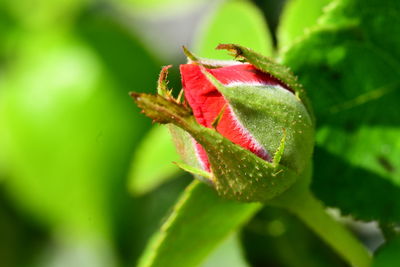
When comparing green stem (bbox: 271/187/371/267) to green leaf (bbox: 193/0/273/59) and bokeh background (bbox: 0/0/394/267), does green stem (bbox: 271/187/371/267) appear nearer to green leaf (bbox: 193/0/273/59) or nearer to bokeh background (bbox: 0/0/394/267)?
green leaf (bbox: 193/0/273/59)

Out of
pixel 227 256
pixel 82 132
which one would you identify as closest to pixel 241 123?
pixel 227 256

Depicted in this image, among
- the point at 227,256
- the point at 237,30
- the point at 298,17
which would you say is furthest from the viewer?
the point at 227,256

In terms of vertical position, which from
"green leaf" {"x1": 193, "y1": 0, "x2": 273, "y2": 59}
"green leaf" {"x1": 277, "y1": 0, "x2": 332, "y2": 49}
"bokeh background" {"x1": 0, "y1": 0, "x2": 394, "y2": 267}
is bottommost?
"bokeh background" {"x1": 0, "y1": 0, "x2": 394, "y2": 267}

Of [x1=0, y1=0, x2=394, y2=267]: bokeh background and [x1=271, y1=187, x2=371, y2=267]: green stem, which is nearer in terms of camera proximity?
[x1=271, y1=187, x2=371, y2=267]: green stem

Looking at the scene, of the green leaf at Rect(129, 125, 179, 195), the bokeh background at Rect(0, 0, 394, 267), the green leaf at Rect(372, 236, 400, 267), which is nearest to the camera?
the green leaf at Rect(372, 236, 400, 267)

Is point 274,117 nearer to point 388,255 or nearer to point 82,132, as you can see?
point 388,255

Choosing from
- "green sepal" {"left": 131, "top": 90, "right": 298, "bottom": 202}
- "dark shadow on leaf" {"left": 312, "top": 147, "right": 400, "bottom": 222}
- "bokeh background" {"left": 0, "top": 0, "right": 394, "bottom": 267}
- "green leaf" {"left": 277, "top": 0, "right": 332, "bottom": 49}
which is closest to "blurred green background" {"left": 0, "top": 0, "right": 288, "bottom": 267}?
"bokeh background" {"left": 0, "top": 0, "right": 394, "bottom": 267}

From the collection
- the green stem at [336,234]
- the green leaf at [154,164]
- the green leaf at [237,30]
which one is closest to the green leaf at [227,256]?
the green leaf at [154,164]

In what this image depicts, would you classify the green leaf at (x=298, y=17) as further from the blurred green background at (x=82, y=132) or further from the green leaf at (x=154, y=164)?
the blurred green background at (x=82, y=132)
